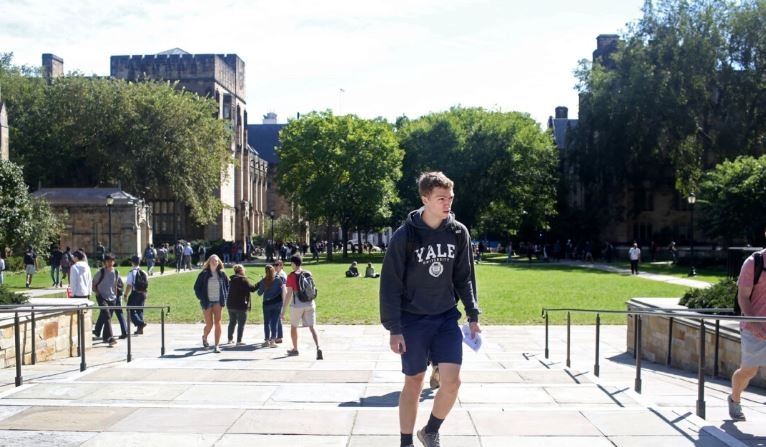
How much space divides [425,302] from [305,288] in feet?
25.5

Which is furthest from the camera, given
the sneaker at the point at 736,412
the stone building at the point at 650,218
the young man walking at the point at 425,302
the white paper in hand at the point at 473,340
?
the stone building at the point at 650,218

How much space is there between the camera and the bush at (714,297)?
11.3 meters

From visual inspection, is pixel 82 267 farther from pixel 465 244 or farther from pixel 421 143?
pixel 421 143

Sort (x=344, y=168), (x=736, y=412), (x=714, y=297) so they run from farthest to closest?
(x=344, y=168), (x=714, y=297), (x=736, y=412)

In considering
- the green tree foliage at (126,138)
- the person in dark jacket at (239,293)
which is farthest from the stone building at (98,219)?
the person in dark jacket at (239,293)

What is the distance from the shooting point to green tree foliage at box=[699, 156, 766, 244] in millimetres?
38062

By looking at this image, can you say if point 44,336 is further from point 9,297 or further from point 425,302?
point 425,302

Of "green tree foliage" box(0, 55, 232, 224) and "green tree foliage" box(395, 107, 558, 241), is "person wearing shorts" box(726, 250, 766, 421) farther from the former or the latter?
"green tree foliage" box(395, 107, 558, 241)

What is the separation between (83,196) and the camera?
1908 inches

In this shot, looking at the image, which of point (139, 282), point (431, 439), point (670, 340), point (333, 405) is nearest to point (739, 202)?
point (670, 340)

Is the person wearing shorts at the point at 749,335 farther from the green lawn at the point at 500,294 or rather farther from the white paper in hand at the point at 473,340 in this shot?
the green lawn at the point at 500,294

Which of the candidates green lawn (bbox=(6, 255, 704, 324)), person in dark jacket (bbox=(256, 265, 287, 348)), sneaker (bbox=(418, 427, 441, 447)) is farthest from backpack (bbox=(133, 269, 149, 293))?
sneaker (bbox=(418, 427, 441, 447))

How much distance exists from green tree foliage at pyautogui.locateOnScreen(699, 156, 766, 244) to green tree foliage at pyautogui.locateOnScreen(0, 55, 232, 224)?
1297 inches

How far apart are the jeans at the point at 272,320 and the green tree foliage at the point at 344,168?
140ft
